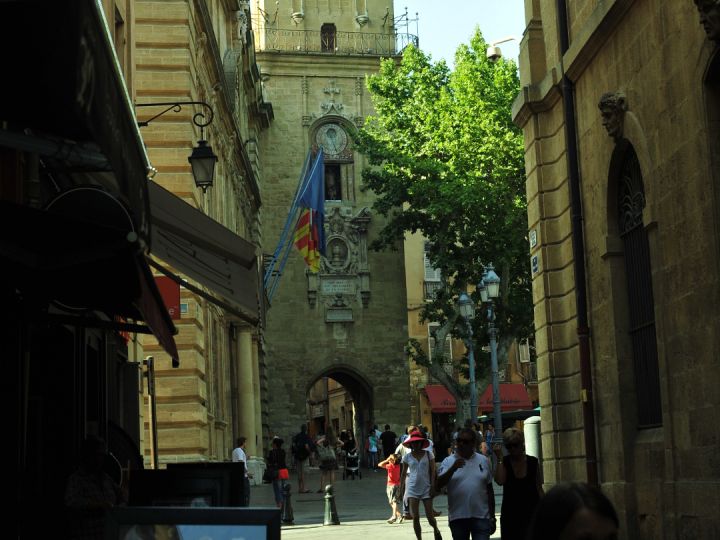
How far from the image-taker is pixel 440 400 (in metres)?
63.8

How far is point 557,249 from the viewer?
1723 cm

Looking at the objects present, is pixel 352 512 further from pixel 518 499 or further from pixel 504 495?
pixel 518 499

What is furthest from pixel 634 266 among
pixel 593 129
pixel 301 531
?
pixel 301 531

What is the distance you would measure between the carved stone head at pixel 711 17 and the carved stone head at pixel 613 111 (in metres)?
3.07

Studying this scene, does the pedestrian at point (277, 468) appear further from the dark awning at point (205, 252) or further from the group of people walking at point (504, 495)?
the dark awning at point (205, 252)

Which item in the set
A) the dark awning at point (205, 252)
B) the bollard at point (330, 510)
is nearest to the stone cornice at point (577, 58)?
the dark awning at point (205, 252)

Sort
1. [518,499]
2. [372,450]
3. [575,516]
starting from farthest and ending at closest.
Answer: [372,450]
[518,499]
[575,516]

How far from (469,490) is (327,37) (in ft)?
150

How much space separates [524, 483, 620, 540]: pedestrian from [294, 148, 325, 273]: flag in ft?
109

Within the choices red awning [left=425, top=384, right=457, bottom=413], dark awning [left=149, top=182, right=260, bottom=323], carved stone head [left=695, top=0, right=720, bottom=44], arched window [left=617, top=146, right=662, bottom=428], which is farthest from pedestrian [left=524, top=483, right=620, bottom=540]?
red awning [left=425, top=384, right=457, bottom=413]

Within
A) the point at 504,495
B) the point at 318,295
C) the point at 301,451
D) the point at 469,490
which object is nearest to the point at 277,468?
the point at 301,451

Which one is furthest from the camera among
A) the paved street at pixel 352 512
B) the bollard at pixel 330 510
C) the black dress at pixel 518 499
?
the bollard at pixel 330 510

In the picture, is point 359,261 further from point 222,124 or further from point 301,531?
point 301,531

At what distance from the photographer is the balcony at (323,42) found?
54781mm
